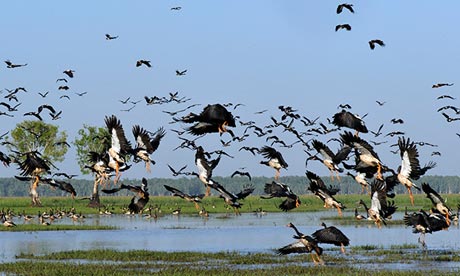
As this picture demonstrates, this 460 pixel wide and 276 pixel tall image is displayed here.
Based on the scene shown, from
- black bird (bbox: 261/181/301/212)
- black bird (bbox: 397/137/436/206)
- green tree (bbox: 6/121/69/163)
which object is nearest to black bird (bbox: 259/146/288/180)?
black bird (bbox: 261/181/301/212)

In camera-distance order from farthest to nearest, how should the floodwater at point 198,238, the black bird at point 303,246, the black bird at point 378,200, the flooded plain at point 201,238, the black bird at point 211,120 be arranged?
the floodwater at point 198,238 → the flooded plain at point 201,238 → the black bird at point 378,200 → the black bird at point 303,246 → the black bird at point 211,120

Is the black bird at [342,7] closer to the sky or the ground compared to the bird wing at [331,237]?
closer to the sky

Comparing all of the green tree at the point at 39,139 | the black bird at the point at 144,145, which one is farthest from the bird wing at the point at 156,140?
the green tree at the point at 39,139

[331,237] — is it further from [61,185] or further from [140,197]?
[61,185]

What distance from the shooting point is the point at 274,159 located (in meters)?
32.7

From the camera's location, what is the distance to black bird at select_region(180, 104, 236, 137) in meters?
24.9

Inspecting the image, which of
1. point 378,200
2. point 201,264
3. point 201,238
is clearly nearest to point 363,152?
point 378,200

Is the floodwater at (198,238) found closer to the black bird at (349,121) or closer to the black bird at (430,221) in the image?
the black bird at (430,221)

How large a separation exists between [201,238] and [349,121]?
20.7 meters

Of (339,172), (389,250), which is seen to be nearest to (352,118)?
(339,172)

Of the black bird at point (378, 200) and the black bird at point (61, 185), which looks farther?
the black bird at point (378, 200)

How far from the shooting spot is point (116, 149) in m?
28.0

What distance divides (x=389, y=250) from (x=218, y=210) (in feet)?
167

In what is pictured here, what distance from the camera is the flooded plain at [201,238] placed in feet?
131
